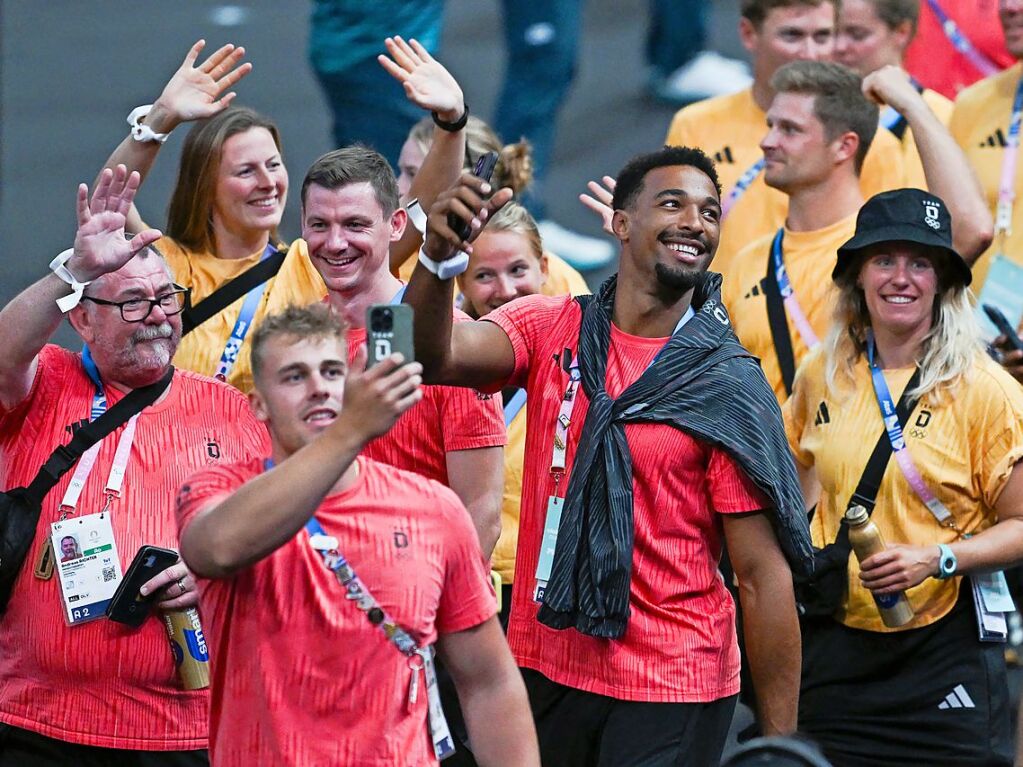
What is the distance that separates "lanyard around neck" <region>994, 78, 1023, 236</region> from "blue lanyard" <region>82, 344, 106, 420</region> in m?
3.51

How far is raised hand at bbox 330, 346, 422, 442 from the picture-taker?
10.6 feet

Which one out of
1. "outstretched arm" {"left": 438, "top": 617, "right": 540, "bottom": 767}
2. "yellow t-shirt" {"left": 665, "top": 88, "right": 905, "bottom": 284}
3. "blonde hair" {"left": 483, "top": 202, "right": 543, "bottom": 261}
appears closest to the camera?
"outstretched arm" {"left": 438, "top": 617, "right": 540, "bottom": 767}

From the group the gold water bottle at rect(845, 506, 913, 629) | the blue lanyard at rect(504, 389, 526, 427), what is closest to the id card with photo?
the blue lanyard at rect(504, 389, 526, 427)

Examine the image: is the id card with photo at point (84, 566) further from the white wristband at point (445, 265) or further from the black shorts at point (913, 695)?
the black shorts at point (913, 695)

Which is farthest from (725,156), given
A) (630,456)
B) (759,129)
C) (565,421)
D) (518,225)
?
(630,456)

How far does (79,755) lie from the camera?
4492mm

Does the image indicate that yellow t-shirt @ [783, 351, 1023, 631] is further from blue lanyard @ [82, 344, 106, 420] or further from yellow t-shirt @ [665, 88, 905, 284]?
blue lanyard @ [82, 344, 106, 420]

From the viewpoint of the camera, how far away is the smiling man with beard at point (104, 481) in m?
4.46

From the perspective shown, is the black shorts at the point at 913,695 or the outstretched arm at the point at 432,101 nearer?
the outstretched arm at the point at 432,101

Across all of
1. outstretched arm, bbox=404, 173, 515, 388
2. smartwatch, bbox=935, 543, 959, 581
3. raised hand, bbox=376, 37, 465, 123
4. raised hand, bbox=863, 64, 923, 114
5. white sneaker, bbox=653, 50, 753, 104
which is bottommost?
smartwatch, bbox=935, 543, 959, 581

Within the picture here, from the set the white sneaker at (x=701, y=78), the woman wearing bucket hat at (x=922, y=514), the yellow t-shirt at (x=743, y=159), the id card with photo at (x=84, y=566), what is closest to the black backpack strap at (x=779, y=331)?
the yellow t-shirt at (x=743, y=159)

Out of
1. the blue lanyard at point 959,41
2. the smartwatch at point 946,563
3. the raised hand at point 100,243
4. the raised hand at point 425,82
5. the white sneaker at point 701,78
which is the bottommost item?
the smartwatch at point 946,563

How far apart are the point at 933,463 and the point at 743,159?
216cm

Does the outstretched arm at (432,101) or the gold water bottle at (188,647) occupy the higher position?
the outstretched arm at (432,101)
